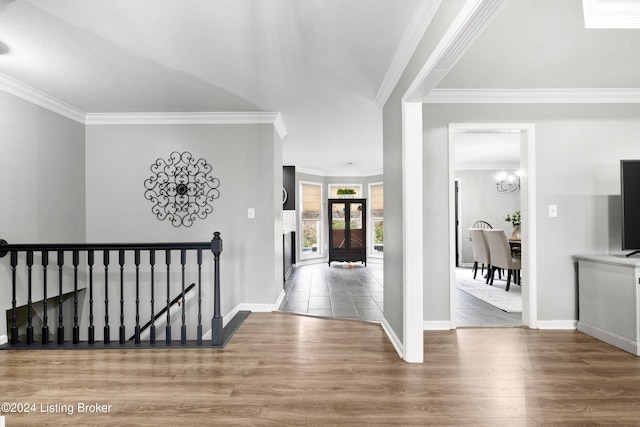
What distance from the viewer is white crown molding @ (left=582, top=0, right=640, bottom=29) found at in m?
1.81

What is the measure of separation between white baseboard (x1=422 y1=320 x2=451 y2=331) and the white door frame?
0.06m

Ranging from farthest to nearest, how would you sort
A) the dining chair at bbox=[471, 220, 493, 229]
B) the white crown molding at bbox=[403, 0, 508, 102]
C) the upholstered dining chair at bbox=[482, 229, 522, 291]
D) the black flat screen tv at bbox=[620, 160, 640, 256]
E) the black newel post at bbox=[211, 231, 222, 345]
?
1. the dining chair at bbox=[471, 220, 493, 229]
2. the upholstered dining chair at bbox=[482, 229, 522, 291]
3. the black flat screen tv at bbox=[620, 160, 640, 256]
4. the black newel post at bbox=[211, 231, 222, 345]
5. the white crown molding at bbox=[403, 0, 508, 102]

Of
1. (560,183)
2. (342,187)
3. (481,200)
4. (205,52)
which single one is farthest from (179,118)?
(481,200)

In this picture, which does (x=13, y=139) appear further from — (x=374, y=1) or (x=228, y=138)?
(x=374, y=1)

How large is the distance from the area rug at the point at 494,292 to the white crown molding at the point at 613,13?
121 inches

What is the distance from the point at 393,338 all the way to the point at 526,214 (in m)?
1.86

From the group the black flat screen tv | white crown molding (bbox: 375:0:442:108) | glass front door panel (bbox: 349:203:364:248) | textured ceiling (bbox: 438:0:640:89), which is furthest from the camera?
glass front door panel (bbox: 349:203:364:248)

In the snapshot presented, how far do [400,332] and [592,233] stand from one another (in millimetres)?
2274

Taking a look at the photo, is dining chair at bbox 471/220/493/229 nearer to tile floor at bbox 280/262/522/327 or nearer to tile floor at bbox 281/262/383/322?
tile floor at bbox 281/262/383/322

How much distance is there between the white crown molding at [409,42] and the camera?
1.90 metres

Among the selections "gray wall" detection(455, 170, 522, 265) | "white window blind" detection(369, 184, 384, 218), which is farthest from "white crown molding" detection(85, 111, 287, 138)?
"gray wall" detection(455, 170, 522, 265)

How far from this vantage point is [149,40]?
232 centimetres

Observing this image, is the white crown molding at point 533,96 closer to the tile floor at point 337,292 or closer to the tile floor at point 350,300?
the tile floor at point 350,300

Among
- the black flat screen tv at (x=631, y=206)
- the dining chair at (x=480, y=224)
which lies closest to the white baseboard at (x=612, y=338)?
the black flat screen tv at (x=631, y=206)
